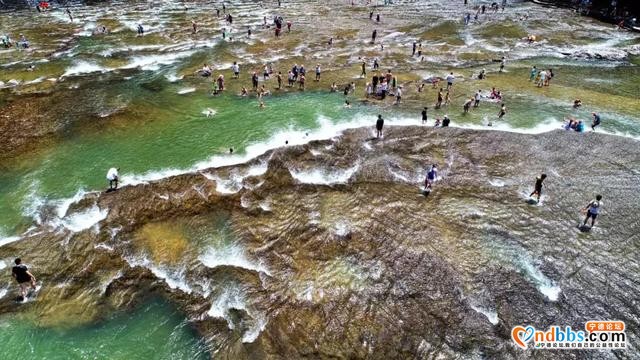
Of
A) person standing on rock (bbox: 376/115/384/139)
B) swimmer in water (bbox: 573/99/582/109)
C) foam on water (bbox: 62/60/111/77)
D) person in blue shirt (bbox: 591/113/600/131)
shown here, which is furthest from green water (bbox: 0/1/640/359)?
person standing on rock (bbox: 376/115/384/139)

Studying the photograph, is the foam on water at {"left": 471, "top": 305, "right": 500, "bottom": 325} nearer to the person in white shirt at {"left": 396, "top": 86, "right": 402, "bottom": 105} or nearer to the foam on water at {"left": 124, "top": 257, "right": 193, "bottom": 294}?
the foam on water at {"left": 124, "top": 257, "right": 193, "bottom": 294}

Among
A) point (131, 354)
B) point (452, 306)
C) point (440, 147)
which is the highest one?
point (440, 147)

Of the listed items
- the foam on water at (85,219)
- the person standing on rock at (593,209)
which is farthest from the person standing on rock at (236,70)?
the person standing on rock at (593,209)

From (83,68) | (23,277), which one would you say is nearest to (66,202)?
(23,277)

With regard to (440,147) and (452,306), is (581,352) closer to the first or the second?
(452,306)

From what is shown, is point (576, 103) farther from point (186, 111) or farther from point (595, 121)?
point (186, 111)

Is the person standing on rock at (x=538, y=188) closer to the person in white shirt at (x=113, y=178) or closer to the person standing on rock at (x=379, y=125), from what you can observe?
the person standing on rock at (x=379, y=125)

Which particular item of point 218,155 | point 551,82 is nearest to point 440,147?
point 218,155
